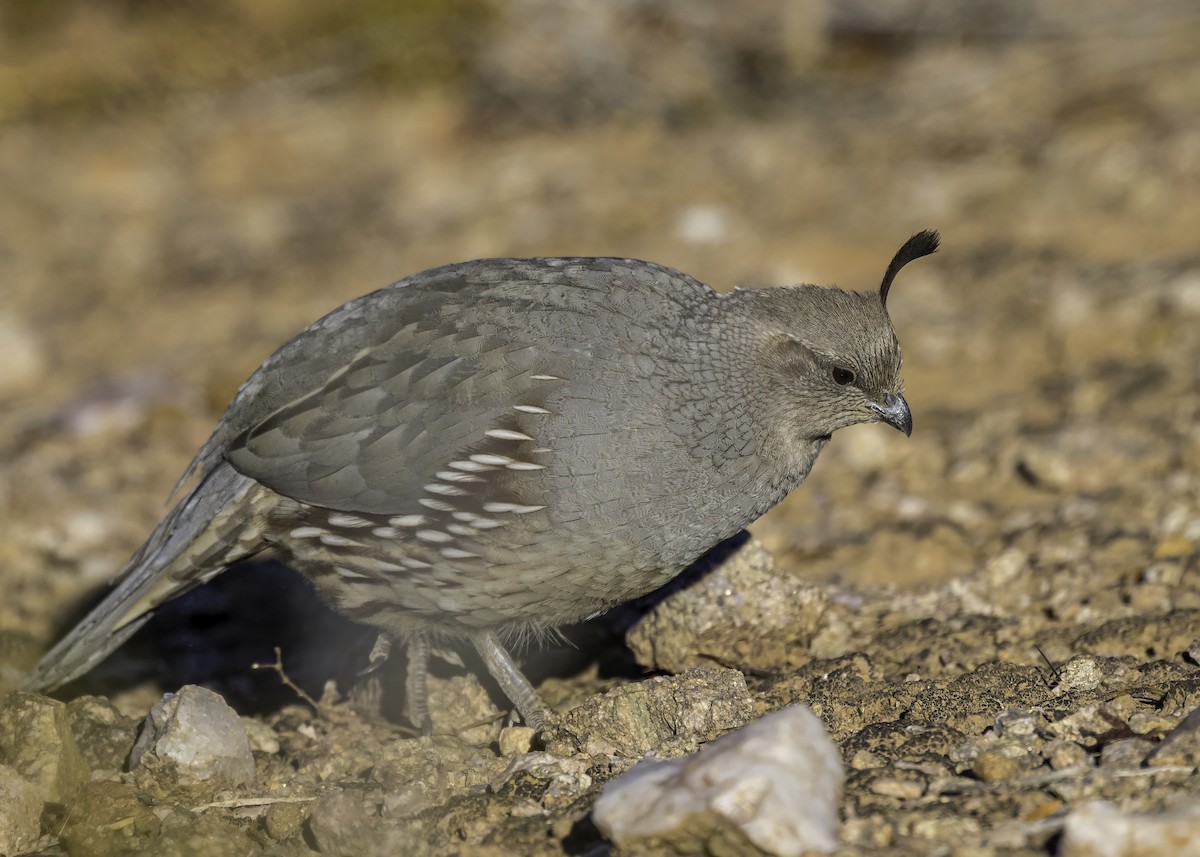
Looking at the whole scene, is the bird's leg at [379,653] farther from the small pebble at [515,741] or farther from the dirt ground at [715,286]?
the small pebble at [515,741]

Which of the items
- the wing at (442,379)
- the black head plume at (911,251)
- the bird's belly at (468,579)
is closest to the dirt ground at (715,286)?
the bird's belly at (468,579)

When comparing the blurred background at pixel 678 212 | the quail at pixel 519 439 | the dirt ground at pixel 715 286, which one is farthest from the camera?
the blurred background at pixel 678 212

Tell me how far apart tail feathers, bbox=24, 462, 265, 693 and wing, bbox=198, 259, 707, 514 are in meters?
0.17

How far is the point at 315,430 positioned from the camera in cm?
499

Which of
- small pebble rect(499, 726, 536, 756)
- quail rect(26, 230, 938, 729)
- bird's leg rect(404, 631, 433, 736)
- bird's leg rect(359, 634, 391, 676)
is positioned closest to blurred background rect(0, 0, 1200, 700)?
bird's leg rect(359, 634, 391, 676)

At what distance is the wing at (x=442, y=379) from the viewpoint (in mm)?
4801

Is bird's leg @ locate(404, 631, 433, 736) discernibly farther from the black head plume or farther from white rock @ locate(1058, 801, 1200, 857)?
white rock @ locate(1058, 801, 1200, 857)

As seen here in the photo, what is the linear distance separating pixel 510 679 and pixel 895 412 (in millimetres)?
1815

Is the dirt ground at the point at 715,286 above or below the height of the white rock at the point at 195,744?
above

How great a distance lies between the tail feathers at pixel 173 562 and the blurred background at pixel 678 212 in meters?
0.97

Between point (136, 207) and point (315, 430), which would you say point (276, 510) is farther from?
point (136, 207)

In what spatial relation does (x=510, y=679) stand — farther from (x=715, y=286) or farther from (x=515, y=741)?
(x=715, y=286)

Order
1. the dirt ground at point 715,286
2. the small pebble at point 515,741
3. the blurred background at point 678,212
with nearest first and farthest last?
1. the dirt ground at point 715,286
2. the small pebble at point 515,741
3. the blurred background at point 678,212

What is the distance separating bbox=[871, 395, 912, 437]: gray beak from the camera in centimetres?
516
